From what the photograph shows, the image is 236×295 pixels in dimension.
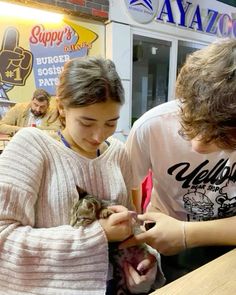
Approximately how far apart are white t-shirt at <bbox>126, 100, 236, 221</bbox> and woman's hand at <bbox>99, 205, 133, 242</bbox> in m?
0.27

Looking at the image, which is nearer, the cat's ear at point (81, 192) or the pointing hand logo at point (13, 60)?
the cat's ear at point (81, 192)

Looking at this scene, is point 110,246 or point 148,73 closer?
point 110,246

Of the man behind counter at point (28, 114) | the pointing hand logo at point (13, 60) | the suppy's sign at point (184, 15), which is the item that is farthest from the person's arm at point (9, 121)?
the suppy's sign at point (184, 15)

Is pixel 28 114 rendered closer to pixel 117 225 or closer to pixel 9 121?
pixel 9 121

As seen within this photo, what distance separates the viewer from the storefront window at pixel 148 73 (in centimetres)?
403

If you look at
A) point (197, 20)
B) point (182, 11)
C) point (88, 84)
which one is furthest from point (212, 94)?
point (197, 20)

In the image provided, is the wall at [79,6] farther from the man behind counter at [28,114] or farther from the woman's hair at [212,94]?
the woman's hair at [212,94]

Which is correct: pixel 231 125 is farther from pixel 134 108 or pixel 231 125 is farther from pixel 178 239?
pixel 134 108

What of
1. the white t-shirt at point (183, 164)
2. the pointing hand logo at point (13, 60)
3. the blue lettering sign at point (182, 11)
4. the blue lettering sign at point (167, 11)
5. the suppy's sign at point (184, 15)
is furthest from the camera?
the blue lettering sign at point (182, 11)

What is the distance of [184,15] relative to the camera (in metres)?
4.20

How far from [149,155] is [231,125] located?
0.36 m

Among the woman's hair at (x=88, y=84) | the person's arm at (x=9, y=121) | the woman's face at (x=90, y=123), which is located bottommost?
the person's arm at (x=9, y=121)

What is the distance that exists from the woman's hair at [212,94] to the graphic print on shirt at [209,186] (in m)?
0.20

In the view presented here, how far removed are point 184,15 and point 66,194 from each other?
4.06 m
